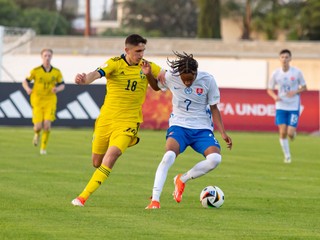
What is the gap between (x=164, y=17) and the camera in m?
102

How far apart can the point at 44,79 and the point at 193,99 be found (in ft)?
38.9

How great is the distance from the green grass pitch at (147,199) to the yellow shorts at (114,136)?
74 cm

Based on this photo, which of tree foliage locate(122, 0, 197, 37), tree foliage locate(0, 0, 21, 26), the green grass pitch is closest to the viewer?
the green grass pitch

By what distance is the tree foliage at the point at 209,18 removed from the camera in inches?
2301

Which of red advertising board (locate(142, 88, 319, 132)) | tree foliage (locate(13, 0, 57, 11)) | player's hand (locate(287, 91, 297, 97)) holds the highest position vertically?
player's hand (locate(287, 91, 297, 97))

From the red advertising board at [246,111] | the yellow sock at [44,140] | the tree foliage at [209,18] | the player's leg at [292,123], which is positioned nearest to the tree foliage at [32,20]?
the tree foliage at [209,18]

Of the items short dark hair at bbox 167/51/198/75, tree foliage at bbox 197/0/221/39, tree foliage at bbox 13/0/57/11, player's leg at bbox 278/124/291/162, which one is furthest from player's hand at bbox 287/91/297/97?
tree foliage at bbox 13/0/57/11

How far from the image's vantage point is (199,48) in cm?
5478

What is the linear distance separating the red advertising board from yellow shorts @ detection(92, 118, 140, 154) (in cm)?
2330

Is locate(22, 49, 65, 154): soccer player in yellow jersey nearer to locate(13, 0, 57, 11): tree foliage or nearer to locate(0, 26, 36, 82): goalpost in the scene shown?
locate(0, 26, 36, 82): goalpost

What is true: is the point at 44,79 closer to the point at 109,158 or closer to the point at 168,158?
the point at 109,158

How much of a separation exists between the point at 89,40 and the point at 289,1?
122ft

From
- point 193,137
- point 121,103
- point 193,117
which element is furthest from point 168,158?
point 121,103

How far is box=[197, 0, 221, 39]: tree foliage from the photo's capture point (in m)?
58.4
